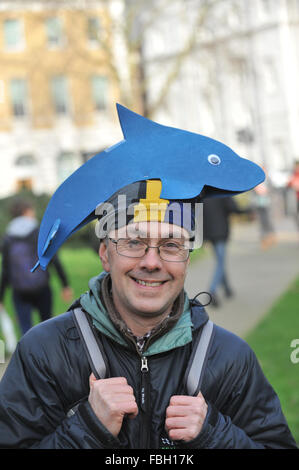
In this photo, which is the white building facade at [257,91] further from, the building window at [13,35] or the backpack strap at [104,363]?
the backpack strap at [104,363]

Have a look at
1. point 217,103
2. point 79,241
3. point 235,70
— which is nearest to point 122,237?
point 79,241

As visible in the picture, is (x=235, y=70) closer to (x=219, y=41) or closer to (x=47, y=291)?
(x=219, y=41)

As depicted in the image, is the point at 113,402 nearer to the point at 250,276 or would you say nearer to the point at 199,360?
the point at 199,360

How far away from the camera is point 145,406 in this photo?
2082 mm

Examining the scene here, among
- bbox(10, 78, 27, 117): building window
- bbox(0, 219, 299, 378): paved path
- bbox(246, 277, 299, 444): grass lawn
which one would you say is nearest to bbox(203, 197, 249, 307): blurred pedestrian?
bbox(0, 219, 299, 378): paved path

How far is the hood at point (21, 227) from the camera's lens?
658 centimetres

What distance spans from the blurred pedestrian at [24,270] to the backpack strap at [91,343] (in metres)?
4.36

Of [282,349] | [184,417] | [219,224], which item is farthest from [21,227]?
[184,417]

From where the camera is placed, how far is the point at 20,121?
35.4 m

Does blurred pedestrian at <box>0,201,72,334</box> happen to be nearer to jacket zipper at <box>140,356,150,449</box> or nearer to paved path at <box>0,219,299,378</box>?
paved path at <box>0,219,299,378</box>

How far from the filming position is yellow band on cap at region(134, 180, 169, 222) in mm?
2113
